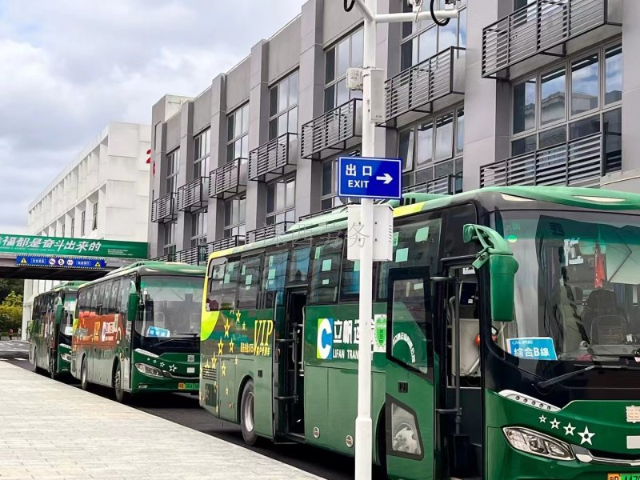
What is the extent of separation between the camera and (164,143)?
5434 centimetres

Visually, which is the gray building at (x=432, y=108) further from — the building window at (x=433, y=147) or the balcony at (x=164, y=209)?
the balcony at (x=164, y=209)

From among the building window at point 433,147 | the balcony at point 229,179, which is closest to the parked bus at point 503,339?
the building window at point 433,147

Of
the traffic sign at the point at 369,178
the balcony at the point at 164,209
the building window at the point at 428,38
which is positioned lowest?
the traffic sign at the point at 369,178

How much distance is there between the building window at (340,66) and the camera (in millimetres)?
32375

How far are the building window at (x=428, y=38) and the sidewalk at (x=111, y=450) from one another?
42.9 ft

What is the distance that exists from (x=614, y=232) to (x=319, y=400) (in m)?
5.28

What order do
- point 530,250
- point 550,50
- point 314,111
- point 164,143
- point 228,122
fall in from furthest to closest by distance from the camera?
point 164,143, point 228,122, point 314,111, point 550,50, point 530,250

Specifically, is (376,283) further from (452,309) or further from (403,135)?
(403,135)

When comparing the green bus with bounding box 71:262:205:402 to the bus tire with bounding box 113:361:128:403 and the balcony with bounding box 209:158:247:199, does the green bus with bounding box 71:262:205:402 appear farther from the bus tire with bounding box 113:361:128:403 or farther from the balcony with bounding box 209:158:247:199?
the balcony with bounding box 209:158:247:199

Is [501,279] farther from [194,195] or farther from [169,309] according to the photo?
[194,195]

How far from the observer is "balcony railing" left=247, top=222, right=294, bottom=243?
37.3 meters

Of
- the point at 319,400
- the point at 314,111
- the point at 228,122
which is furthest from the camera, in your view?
the point at 228,122

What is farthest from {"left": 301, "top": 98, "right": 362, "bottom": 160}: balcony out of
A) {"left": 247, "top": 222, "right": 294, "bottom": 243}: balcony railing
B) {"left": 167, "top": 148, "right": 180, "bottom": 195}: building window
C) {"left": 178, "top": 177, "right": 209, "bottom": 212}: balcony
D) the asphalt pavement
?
{"left": 167, "top": 148, "right": 180, "bottom": 195}: building window

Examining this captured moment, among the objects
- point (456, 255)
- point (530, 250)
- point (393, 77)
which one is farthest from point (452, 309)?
point (393, 77)
